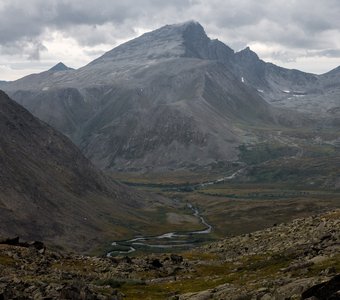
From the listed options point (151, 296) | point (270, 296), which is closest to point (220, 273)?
point (151, 296)

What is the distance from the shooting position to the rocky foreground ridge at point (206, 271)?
147 ft

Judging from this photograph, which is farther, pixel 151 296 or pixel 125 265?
pixel 125 265

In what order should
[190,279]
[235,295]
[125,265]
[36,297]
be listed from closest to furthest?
[235,295] → [36,297] → [190,279] → [125,265]

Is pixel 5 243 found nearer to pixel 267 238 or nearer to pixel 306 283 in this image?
pixel 267 238

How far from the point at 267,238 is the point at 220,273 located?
2575 cm

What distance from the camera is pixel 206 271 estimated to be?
255 feet

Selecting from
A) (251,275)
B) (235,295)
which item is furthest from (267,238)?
(235,295)

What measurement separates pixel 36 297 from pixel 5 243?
51288 millimetres

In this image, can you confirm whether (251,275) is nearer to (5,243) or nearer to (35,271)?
(35,271)

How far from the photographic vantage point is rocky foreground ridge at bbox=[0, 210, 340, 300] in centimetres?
4475

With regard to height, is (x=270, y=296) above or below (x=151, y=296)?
above

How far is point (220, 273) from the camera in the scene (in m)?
73.7

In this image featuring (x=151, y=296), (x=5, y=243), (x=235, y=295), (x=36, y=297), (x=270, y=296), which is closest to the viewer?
(x=270, y=296)

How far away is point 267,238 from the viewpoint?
9706cm
